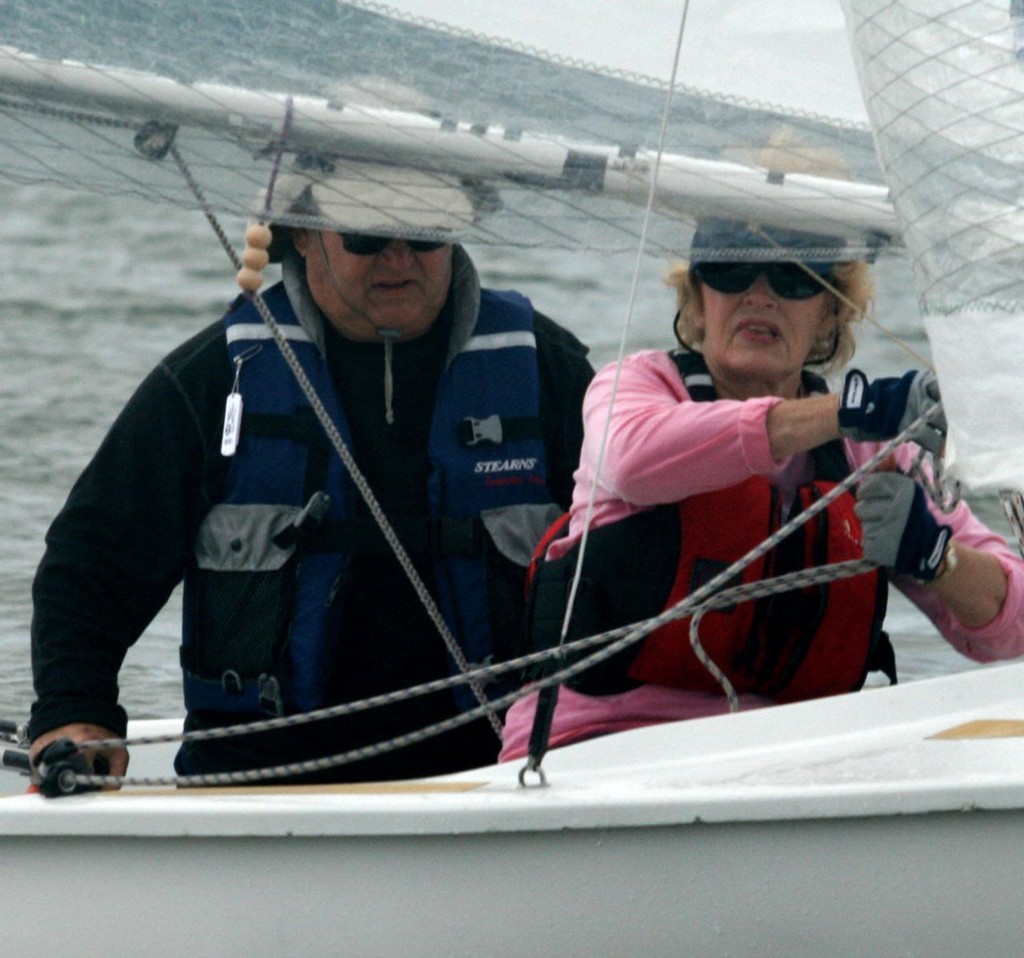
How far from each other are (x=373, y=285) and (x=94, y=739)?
59cm

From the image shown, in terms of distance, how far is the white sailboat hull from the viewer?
1739mm

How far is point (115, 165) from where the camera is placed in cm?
250

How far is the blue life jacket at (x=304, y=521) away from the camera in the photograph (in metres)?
2.51

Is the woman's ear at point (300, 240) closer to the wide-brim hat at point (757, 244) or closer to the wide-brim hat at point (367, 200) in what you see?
the wide-brim hat at point (367, 200)

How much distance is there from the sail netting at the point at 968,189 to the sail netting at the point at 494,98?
0.98 feet

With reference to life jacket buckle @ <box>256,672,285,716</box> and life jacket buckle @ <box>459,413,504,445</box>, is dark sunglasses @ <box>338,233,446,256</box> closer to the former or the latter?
life jacket buckle @ <box>459,413,504,445</box>

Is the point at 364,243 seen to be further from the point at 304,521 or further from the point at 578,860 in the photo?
the point at 578,860

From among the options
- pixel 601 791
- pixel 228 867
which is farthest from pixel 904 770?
pixel 228 867

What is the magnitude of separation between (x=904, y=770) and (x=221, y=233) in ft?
3.69

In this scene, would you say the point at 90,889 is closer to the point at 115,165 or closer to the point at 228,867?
the point at 228,867

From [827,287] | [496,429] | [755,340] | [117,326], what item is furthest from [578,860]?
[117,326]

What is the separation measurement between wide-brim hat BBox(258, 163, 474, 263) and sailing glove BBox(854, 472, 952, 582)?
60 cm

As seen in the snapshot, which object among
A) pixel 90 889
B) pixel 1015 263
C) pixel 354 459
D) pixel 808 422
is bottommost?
pixel 90 889

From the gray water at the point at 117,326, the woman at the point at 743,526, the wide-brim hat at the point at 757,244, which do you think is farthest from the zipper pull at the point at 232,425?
the gray water at the point at 117,326
